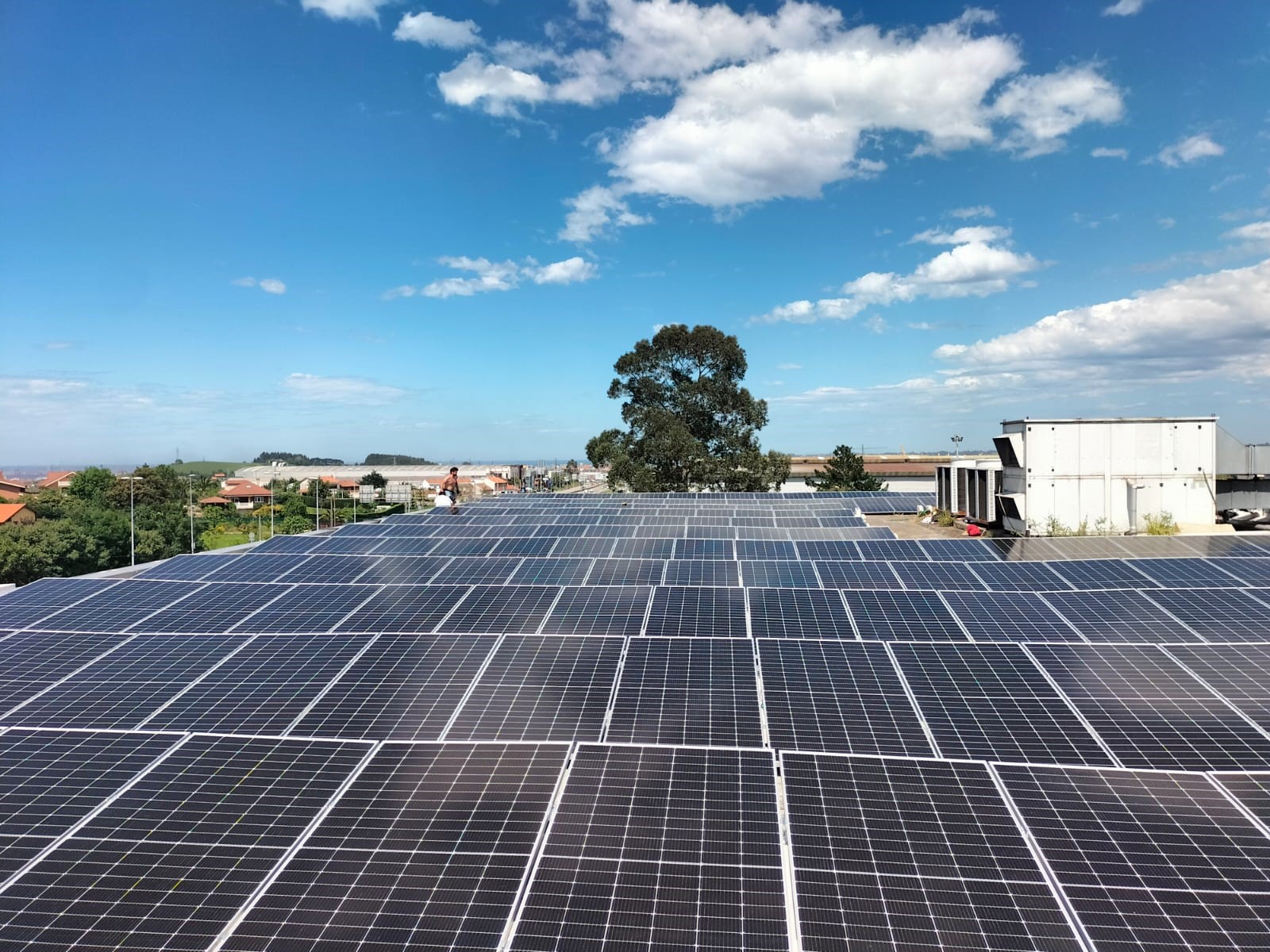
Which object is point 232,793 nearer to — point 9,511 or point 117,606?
point 117,606

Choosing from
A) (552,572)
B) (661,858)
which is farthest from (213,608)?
(661,858)

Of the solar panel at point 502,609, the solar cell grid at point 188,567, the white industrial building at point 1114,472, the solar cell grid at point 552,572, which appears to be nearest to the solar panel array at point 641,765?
the solar panel at point 502,609

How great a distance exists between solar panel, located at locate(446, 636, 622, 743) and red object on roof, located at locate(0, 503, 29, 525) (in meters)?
Result: 76.0

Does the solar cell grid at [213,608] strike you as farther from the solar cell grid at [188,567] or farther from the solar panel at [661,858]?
the solar panel at [661,858]

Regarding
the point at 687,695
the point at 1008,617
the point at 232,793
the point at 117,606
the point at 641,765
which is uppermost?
the point at 117,606

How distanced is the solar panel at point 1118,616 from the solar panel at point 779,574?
5.23 metres

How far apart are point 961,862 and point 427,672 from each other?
26.5 feet

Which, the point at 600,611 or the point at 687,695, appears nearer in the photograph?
the point at 687,695

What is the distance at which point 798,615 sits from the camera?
543 inches

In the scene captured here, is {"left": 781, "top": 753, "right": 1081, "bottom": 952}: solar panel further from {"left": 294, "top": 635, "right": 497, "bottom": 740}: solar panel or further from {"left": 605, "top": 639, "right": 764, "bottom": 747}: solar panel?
{"left": 294, "top": 635, "right": 497, "bottom": 740}: solar panel

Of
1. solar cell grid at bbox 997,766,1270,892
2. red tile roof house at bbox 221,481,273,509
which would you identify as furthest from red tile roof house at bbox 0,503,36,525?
solar cell grid at bbox 997,766,1270,892

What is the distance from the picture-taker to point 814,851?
717 cm

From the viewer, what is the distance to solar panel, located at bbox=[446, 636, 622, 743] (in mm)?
9688

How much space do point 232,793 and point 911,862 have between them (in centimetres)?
792
